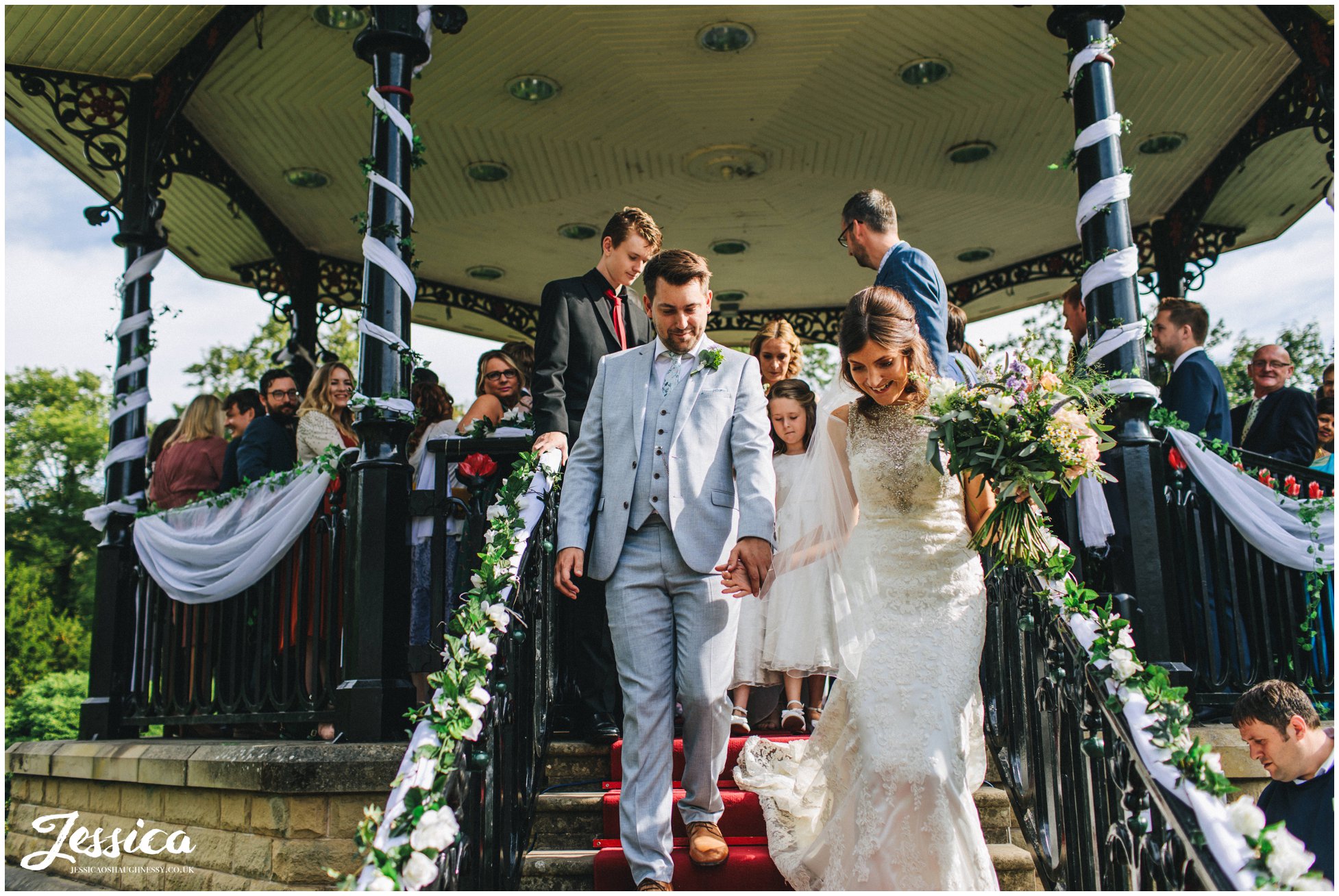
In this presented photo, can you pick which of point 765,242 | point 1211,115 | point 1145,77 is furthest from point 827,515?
point 765,242

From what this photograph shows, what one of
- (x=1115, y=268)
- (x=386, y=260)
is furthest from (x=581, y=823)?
(x=1115, y=268)

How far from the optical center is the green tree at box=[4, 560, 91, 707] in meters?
→ 22.0

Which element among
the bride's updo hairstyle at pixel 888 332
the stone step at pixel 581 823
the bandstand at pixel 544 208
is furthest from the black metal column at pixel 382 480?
the bride's updo hairstyle at pixel 888 332

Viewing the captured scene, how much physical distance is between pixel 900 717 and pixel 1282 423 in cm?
454

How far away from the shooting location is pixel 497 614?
352cm

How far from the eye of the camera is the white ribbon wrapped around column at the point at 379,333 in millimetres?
5504

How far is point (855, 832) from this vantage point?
3514 mm

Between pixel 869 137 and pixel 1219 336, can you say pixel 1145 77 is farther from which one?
pixel 1219 336

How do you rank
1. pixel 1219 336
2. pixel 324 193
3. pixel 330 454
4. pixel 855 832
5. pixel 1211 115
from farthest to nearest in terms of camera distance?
pixel 1219 336
pixel 324 193
pixel 1211 115
pixel 330 454
pixel 855 832

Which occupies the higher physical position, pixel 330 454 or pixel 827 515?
pixel 330 454

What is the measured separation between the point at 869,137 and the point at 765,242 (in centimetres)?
216

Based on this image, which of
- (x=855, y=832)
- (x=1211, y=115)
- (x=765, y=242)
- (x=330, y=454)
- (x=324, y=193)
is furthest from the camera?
(x=765, y=242)

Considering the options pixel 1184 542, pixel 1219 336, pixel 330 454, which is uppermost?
pixel 1219 336

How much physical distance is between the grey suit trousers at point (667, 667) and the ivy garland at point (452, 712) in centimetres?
44
